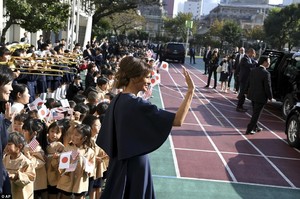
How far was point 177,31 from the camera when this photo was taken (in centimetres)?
6925

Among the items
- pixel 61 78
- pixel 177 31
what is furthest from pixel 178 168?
pixel 177 31

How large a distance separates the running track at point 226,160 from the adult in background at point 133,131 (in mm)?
2495

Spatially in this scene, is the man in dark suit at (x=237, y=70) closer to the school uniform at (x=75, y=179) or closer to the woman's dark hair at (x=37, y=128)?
the woman's dark hair at (x=37, y=128)

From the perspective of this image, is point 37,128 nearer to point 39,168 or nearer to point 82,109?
point 39,168

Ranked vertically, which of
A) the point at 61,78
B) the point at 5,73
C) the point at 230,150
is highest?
the point at 5,73

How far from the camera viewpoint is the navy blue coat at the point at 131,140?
9.75ft

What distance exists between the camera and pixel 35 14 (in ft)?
41.1

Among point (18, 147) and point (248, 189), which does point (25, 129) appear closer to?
point (18, 147)

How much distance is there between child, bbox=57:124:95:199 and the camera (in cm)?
426

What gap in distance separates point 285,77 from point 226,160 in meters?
5.48

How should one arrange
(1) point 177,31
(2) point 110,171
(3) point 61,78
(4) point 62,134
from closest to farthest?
(2) point 110,171, (4) point 62,134, (3) point 61,78, (1) point 177,31

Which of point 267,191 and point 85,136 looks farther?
point 267,191

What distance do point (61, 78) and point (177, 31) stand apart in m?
60.4

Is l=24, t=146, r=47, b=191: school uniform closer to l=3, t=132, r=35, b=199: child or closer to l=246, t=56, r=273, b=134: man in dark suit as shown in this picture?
l=3, t=132, r=35, b=199: child
